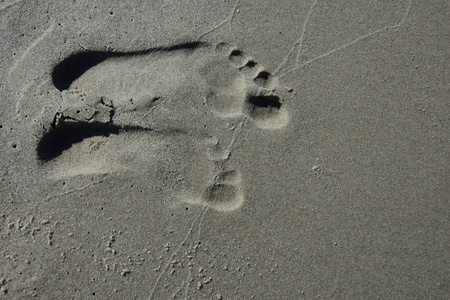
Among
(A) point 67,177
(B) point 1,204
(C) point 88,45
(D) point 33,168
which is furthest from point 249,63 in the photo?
(B) point 1,204

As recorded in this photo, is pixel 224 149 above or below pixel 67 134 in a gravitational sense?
below

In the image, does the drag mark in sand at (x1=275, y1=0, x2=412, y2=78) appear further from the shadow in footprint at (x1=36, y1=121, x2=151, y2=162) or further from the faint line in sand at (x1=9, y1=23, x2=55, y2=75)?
the faint line in sand at (x1=9, y1=23, x2=55, y2=75)

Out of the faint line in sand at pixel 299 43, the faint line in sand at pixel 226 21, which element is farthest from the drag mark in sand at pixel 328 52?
the faint line in sand at pixel 226 21

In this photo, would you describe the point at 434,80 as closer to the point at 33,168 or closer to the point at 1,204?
the point at 33,168

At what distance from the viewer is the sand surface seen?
183 cm

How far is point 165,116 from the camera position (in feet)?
6.29

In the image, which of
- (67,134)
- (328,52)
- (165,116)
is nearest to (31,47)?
(67,134)

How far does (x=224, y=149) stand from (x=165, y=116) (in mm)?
354

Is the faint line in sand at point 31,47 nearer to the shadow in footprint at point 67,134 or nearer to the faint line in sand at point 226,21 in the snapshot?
the shadow in footprint at point 67,134

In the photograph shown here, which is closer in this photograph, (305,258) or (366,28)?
(305,258)

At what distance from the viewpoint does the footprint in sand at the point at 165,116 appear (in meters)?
1.87

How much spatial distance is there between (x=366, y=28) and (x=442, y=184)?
2.96 ft

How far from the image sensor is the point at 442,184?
6.16 ft

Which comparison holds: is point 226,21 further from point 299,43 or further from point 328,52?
point 328,52
